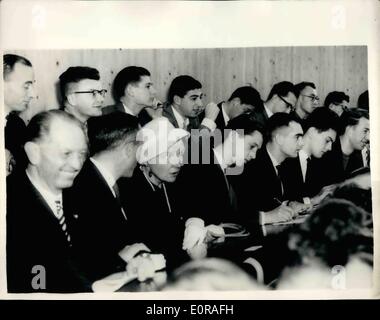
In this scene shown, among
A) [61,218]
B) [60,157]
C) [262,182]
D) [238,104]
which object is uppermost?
[238,104]

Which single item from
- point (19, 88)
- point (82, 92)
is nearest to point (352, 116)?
point (82, 92)

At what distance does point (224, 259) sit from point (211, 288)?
14 cm

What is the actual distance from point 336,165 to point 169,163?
722 mm

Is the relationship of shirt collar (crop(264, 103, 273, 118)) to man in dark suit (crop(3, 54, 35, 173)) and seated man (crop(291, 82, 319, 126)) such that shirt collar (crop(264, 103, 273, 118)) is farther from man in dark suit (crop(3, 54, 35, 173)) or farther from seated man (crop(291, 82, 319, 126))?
man in dark suit (crop(3, 54, 35, 173))

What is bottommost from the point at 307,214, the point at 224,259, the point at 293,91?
the point at 224,259

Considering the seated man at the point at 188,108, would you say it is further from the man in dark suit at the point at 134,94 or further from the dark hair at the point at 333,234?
the dark hair at the point at 333,234

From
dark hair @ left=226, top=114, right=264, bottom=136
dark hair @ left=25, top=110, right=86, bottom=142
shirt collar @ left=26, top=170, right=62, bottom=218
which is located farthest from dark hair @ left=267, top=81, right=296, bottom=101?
shirt collar @ left=26, top=170, right=62, bottom=218

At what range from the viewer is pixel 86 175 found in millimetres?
2732

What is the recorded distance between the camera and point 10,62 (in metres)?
2.75

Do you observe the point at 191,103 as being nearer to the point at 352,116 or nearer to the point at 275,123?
the point at 275,123

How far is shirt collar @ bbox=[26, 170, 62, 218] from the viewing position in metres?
2.73

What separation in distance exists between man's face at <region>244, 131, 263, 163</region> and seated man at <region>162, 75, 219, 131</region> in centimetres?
16

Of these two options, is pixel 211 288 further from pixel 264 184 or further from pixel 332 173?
pixel 332 173
